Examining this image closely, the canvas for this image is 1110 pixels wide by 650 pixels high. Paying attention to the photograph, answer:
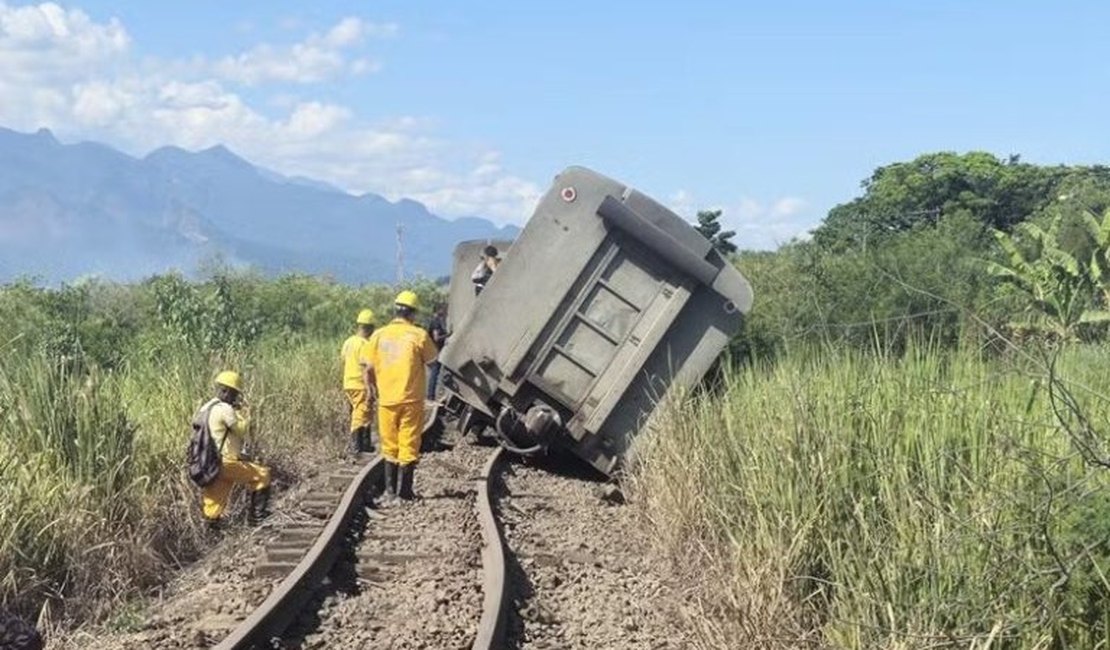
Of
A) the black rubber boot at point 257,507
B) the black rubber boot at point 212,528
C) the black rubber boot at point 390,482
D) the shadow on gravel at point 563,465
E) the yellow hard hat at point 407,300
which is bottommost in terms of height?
the black rubber boot at point 212,528

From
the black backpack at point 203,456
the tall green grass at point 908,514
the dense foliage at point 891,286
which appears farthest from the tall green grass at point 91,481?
the dense foliage at point 891,286

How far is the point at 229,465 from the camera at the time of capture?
9812 mm

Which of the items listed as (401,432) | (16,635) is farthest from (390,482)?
(16,635)

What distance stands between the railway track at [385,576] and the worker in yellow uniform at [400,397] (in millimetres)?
292

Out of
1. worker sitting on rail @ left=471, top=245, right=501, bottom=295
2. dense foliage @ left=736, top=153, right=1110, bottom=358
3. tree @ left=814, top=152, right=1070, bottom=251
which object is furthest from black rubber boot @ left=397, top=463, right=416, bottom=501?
tree @ left=814, top=152, right=1070, bottom=251

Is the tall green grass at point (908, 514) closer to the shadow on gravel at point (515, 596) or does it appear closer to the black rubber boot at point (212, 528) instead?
the shadow on gravel at point (515, 596)

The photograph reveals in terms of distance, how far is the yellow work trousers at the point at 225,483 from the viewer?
964 centimetres

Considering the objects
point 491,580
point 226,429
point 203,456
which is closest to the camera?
point 491,580

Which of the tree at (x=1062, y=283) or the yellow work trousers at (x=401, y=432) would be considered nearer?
the tree at (x=1062, y=283)

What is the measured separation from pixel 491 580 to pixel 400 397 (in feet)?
12.0

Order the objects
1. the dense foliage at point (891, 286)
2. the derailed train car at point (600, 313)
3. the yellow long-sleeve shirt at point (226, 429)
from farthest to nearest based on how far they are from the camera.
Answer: the derailed train car at point (600, 313) → the yellow long-sleeve shirt at point (226, 429) → the dense foliage at point (891, 286)

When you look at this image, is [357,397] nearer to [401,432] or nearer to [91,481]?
[401,432]

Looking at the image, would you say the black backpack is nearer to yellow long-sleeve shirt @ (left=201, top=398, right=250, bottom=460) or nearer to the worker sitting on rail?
yellow long-sleeve shirt @ (left=201, top=398, right=250, bottom=460)

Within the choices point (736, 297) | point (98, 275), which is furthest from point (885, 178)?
point (736, 297)
